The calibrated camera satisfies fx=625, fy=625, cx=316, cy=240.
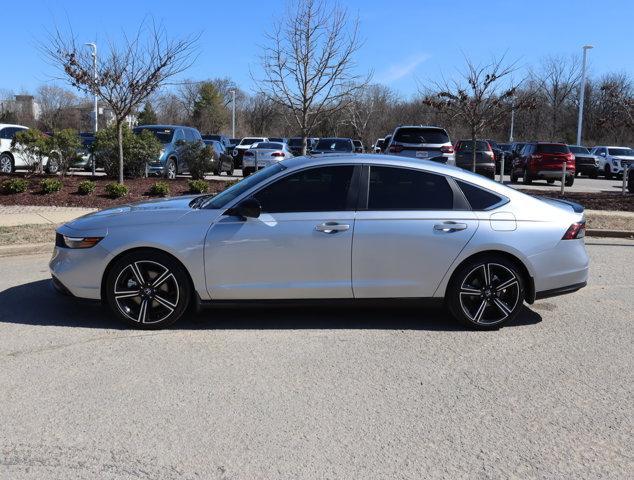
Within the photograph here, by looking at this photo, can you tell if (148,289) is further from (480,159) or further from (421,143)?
(480,159)

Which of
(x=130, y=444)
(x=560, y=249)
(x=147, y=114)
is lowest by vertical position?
(x=130, y=444)

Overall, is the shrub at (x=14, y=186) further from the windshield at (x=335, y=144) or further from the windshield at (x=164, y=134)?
the windshield at (x=335, y=144)

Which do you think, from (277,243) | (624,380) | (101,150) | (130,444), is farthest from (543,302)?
(101,150)

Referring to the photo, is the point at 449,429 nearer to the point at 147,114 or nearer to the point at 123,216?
the point at 123,216

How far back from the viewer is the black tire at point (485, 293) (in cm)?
565

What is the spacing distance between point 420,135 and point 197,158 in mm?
5873

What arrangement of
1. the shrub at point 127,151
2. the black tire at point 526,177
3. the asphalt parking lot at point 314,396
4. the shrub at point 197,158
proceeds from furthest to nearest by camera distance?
1. the black tire at point 526,177
2. the shrub at point 197,158
3. the shrub at point 127,151
4. the asphalt parking lot at point 314,396

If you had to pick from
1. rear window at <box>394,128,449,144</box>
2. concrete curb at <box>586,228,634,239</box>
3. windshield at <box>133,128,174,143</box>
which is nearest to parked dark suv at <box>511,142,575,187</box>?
rear window at <box>394,128,449,144</box>

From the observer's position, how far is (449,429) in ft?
12.4

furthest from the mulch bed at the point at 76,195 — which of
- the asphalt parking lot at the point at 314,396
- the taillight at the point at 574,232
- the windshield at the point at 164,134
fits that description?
the taillight at the point at 574,232

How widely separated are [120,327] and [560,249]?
4.08m

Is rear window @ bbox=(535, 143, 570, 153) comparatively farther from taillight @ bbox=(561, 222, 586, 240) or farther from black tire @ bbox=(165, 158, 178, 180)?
taillight @ bbox=(561, 222, 586, 240)

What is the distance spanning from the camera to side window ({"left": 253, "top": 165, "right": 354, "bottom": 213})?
556 cm

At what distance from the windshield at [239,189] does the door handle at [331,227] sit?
0.69 metres
